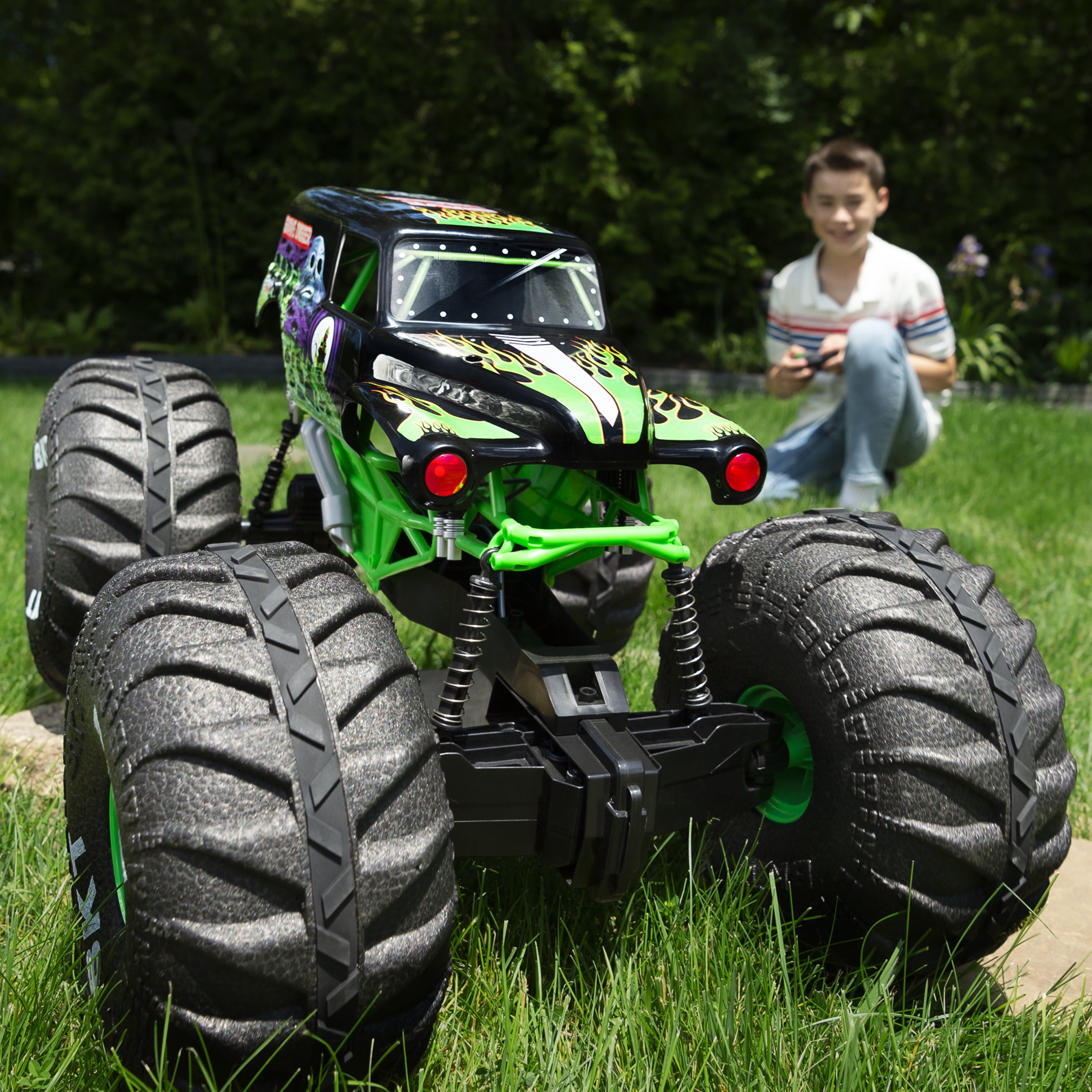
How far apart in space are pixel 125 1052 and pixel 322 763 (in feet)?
1.67

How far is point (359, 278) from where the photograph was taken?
2781 millimetres

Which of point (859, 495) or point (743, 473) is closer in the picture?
point (743, 473)

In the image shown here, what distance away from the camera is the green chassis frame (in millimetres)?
1870

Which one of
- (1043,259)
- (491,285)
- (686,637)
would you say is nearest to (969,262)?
(1043,259)

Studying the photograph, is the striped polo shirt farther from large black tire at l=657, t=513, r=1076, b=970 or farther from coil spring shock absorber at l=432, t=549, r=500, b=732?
coil spring shock absorber at l=432, t=549, r=500, b=732

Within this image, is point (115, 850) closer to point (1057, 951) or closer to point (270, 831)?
point (270, 831)

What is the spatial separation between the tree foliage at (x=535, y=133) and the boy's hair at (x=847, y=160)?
14.1 ft

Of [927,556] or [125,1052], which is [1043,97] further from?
[125,1052]

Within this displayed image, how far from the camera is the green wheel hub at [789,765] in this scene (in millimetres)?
2150

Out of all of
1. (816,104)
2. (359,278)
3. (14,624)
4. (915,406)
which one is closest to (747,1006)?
(359,278)

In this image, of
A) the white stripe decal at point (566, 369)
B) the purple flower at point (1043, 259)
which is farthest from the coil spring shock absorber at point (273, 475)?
the purple flower at point (1043, 259)

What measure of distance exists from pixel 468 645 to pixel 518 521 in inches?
27.5

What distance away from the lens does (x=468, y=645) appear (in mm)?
1861

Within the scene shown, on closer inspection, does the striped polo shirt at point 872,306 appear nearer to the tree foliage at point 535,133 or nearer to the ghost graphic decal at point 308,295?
the ghost graphic decal at point 308,295
